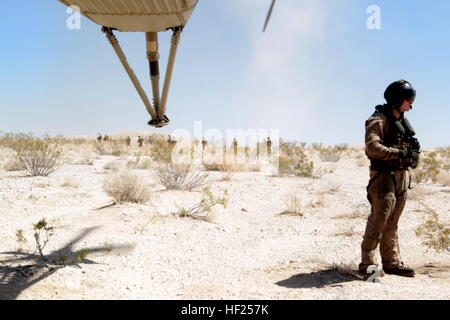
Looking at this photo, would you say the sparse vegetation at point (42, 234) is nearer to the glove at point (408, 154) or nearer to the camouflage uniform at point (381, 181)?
the camouflage uniform at point (381, 181)

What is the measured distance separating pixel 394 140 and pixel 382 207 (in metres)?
0.81

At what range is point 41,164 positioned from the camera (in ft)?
37.1

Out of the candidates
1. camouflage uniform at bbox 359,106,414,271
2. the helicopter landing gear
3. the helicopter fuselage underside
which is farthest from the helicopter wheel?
camouflage uniform at bbox 359,106,414,271

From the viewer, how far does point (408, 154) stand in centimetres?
395

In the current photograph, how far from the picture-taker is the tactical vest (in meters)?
4.02

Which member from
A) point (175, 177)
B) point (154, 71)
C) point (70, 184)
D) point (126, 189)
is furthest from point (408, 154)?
point (70, 184)

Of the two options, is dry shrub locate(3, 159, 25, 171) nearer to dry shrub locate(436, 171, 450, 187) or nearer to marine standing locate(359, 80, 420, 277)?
marine standing locate(359, 80, 420, 277)

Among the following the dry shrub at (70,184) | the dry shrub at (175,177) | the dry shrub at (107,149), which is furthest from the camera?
the dry shrub at (107,149)

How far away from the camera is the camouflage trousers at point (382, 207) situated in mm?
3973

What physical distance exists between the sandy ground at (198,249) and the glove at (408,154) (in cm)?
143

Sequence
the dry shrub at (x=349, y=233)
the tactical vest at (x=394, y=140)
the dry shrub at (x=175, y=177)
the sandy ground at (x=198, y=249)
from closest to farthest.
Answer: the sandy ground at (x=198, y=249) → the tactical vest at (x=394, y=140) → the dry shrub at (x=349, y=233) → the dry shrub at (x=175, y=177)

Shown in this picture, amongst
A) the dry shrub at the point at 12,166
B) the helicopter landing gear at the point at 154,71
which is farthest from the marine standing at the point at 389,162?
the dry shrub at the point at 12,166

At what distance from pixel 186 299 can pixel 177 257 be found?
4.77ft

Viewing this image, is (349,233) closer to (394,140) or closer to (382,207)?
(382,207)
